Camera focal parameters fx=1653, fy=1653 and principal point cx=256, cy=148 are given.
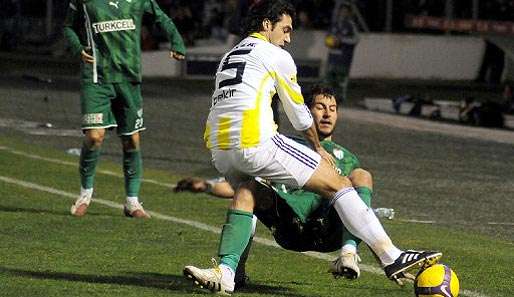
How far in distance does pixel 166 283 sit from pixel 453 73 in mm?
32013

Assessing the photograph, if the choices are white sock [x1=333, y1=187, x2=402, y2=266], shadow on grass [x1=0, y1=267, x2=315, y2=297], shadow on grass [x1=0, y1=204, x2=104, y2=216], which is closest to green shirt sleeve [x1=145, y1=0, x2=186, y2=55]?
shadow on grass [x1=0, y1=204, x2=104, y2=216]

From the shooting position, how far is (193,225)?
1268 centimetres

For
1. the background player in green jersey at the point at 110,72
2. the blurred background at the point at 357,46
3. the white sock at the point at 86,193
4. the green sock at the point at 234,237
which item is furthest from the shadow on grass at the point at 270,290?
the blurred background at the point at 357,46

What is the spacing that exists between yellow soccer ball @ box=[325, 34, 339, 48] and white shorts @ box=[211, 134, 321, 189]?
20.9 m

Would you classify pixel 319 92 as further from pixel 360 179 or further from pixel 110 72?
pixel 110 72

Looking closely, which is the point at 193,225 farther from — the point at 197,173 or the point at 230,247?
the point at 197,173

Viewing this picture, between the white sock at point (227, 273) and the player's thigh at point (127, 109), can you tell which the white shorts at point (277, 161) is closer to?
the white sock at point (227, 273)

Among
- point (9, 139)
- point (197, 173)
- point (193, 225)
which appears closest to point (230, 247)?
point (193, 225)

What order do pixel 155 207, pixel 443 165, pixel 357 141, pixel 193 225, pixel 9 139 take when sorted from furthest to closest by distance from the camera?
pixel 357 141 < pixel 9 139 < pixel 443 165 < pixel 155 207 < pixel 193 225

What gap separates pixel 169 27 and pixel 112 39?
470 millimetres

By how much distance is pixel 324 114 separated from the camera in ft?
32.9

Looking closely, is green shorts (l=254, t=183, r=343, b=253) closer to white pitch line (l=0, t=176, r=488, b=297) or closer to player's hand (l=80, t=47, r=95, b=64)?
white pitch line (l=0, t=176, r=488, b=297)

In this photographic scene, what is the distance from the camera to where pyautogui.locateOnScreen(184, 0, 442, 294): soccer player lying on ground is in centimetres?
891

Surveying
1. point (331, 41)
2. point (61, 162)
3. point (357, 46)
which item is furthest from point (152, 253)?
point (357, 46)
